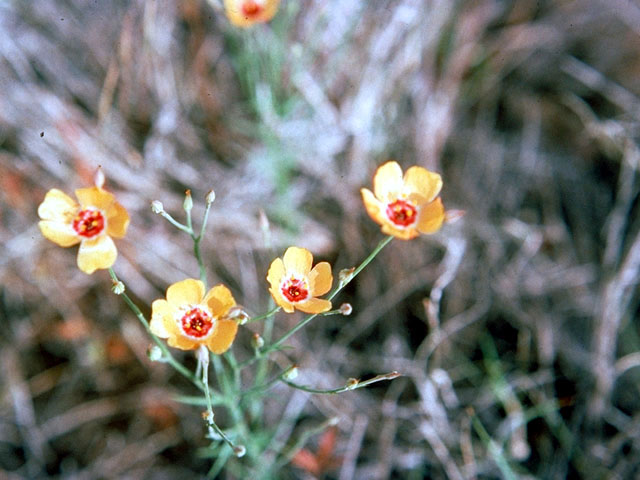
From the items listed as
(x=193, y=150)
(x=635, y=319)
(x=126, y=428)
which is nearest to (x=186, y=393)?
→ (x=126, y=428)

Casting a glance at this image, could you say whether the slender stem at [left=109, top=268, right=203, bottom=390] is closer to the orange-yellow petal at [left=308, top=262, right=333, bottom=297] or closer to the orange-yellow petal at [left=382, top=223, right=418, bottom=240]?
the orange-yellow petal at [left=308, top=262, right=333, bottom=297]

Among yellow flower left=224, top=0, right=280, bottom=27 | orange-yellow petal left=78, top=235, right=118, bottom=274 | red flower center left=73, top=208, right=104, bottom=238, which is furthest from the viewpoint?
yellow flower left=224, top=0, right=280, bottom=27

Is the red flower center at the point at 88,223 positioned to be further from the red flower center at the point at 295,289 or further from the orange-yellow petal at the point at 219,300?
the red flower center at the point at 295,289

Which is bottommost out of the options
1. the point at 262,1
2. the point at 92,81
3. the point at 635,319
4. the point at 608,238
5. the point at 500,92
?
the point at 635,319

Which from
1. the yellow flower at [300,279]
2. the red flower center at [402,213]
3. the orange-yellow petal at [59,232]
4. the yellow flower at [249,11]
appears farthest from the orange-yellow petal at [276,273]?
the yellow flower at [249,11]

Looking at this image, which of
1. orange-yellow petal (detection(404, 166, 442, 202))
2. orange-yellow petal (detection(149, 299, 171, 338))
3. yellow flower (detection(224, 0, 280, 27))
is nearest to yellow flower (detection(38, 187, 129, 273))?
orange-yellow petal (detection(149, 299, 171, 338))

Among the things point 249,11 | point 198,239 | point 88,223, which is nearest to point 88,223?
point 88,223

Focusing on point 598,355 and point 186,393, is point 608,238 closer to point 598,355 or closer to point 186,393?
point 598,355
